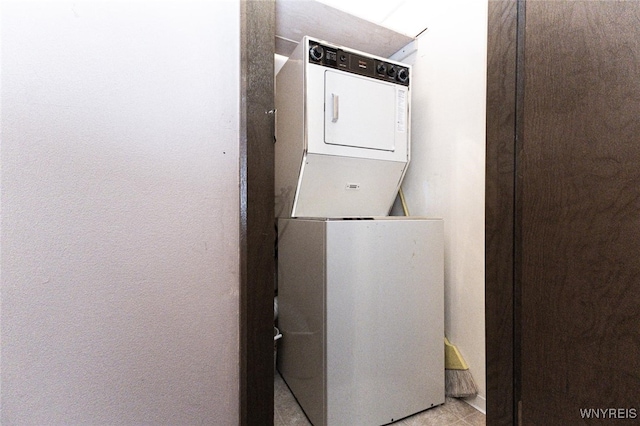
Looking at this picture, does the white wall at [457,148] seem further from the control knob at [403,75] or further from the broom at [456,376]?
the control knob at [403,75]

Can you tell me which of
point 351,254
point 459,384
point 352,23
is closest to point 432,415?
point 459,384

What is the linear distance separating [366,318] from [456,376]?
633mm

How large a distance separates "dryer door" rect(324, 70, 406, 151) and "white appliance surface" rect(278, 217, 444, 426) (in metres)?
0.42

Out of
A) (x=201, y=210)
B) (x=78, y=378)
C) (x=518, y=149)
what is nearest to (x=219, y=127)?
(x=201, y=210)

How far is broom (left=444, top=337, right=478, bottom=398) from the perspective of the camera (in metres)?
1.40

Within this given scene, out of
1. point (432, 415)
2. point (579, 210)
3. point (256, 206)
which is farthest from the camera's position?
point (432, 415)

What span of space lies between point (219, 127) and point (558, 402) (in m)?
1.04

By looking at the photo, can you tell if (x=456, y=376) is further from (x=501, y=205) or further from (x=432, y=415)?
(x=501, y=205)

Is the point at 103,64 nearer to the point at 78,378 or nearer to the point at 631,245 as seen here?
the point at 78,378

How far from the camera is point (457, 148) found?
1496mm

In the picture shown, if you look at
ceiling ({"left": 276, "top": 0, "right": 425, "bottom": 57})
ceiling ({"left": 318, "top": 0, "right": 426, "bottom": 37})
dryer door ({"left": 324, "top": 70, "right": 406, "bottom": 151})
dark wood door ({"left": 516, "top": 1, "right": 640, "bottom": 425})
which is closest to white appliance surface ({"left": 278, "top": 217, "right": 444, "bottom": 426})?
dryer door ({"left": 324, "top": 70, "right": 406, "bottom": 151})

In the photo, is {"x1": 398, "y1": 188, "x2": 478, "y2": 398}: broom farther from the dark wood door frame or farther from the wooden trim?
the dark wood door frame

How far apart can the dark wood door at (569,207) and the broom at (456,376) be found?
2.15 ft

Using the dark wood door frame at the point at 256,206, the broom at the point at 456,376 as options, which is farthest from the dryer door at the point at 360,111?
the broom at the point at 456,376
